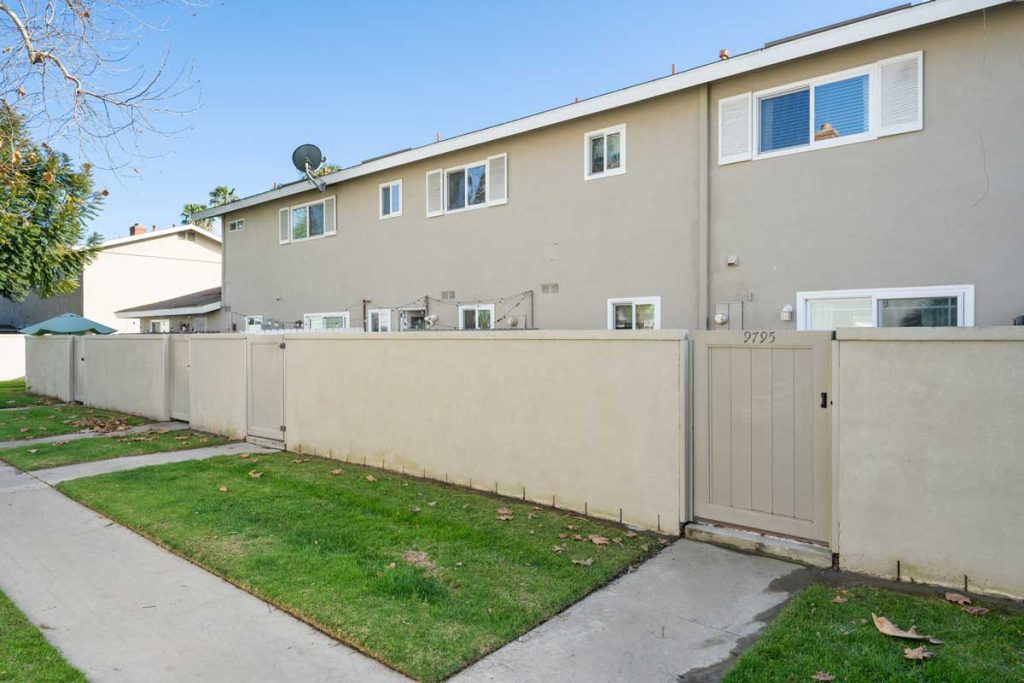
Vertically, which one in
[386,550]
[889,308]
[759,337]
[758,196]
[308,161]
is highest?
[308,161]

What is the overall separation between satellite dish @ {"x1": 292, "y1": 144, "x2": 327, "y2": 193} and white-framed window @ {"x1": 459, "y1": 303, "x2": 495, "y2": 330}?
593 cm

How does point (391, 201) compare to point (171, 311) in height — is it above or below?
above

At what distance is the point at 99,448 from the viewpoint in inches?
380

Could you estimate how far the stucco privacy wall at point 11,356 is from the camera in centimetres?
2536

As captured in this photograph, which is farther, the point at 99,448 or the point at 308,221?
the point at 308,221

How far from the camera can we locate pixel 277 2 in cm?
935

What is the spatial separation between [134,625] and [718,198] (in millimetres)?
9097

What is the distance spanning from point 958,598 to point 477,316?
10054mm

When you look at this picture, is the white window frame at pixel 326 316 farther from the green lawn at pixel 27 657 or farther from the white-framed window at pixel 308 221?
the green lawn at pixel 27 657

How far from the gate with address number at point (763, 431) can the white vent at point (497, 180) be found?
8036 millimetres

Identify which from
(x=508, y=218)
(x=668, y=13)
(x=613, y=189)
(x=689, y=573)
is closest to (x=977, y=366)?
(x=689, y=573)

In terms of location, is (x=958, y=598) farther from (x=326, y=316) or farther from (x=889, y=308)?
(x=326, y=316)

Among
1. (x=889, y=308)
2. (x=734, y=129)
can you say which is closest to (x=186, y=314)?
(x=734, y=129)

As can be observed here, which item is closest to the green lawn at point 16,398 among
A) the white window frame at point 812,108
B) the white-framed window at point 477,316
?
the white-framed window at point 477,316
